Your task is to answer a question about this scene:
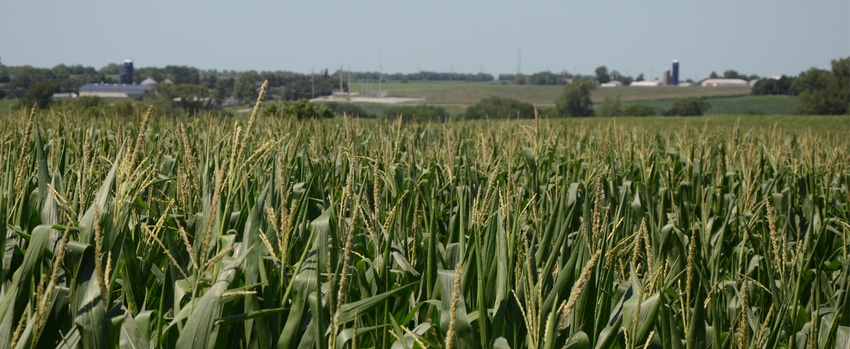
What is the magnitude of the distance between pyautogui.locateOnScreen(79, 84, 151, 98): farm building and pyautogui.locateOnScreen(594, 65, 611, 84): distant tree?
85.7m

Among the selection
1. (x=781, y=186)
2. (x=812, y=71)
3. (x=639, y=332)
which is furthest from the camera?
(x=812, y=71)

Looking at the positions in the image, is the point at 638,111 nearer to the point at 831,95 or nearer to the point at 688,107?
the point at 688,107

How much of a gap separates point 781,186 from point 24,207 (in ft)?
18.8

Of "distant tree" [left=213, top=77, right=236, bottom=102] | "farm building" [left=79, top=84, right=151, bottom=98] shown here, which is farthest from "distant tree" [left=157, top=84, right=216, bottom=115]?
"farm building" [left=79, top=84, right=151, bottom=98]

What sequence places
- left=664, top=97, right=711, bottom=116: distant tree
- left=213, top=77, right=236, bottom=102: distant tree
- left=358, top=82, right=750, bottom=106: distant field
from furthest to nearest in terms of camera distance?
left=358, top=82, right=750, bottom=106: distant field
left=664, top=97, right=711, bottom=116: distant tree
left=213, top=77, right=236, bottom=102: distant tree

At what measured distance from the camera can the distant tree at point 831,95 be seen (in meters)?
65.6

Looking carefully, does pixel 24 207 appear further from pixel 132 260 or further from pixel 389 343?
pixel 389 343

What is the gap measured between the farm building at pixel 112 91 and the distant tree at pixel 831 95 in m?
53.8

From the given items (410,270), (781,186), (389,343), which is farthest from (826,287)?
(781,186)

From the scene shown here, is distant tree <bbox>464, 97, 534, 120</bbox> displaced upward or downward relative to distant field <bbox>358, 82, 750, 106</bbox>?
downward

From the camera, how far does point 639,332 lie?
1.97 meters

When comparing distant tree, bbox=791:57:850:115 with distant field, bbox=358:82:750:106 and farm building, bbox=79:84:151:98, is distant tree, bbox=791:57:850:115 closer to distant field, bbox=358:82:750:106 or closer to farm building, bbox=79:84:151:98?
distant field, bbox=358:82:750:106

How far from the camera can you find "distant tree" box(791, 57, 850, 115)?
65625mm

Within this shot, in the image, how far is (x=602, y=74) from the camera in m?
133
